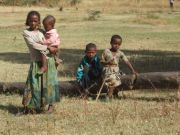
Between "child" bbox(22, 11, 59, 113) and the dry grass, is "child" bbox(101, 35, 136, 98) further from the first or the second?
"child" bbox(22, 11, 59, 113)

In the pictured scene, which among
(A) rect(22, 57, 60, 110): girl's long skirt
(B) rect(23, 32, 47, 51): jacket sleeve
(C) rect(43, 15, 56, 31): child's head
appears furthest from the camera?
(C) rect(43, 15, 56, 31): child's head

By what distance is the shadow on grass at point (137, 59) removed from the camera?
1426cm

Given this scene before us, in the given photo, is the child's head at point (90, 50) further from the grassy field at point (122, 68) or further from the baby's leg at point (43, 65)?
the baby's leg at point (43, 65)

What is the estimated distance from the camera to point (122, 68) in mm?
14469

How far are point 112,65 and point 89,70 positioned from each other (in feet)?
1.68

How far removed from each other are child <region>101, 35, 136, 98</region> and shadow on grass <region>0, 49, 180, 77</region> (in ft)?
11.1

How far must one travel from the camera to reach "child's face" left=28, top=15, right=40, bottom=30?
853 cm

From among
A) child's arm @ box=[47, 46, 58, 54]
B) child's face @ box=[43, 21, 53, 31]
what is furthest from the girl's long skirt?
child's face @ box=[43, 21, 53, 31]

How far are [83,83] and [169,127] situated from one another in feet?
9.64

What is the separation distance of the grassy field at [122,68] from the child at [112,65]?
0.34 m

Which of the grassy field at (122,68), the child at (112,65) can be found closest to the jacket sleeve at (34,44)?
the grassy field at (122,68)

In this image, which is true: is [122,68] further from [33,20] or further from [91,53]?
[33,20]

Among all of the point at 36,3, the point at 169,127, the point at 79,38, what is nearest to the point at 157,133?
the point at 169,127

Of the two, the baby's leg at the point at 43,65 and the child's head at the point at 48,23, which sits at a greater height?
the child's head at the point at 48,23
